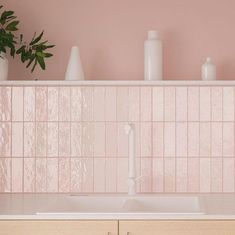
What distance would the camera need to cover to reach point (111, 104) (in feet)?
10.8

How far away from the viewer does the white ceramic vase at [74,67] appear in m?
3.25

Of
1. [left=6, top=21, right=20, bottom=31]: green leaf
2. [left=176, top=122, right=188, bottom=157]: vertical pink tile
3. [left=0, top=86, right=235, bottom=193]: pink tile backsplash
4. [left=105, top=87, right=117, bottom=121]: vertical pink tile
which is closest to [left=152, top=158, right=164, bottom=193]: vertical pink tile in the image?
[left=0, top=86, right=235, bottom=193]: pink tile backsplash

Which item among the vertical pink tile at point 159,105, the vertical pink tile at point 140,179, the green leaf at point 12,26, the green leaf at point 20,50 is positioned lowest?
the vertical pink tile at point 140,179

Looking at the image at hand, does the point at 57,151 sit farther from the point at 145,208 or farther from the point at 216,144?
the point at 216,144

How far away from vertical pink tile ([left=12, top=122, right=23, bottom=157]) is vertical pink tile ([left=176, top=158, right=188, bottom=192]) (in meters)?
0.84

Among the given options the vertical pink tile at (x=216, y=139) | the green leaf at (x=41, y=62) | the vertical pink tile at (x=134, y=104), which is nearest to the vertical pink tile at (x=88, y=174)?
the vertical pink tile at (x=134, y=104)

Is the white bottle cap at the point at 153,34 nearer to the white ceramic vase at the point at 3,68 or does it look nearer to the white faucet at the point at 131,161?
the white faucet at the point at 131,161

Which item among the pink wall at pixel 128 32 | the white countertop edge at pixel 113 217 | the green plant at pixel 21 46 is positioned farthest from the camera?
the pink wall at pixel 128 32

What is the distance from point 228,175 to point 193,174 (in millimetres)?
187

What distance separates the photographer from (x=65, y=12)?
3.40 metres

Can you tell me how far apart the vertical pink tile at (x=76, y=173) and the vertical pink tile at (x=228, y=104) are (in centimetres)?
82

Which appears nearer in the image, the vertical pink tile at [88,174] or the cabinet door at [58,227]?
the cabinet door at [58,227]

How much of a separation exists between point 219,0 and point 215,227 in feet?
4.46

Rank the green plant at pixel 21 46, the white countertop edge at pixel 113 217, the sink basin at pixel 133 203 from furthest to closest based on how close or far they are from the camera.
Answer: the green plant at pixel 21 46, the sink basin at pixel 133 203, the white countertop edge at pixel 113 217
